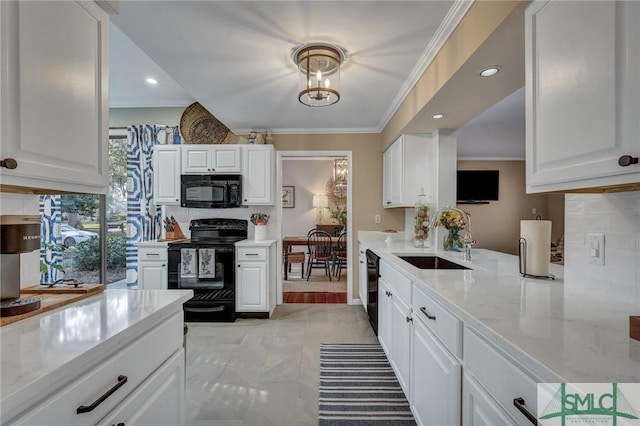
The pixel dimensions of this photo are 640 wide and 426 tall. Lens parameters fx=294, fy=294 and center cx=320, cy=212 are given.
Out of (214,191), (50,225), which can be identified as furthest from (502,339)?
(50,225)

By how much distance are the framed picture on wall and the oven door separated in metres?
4.16

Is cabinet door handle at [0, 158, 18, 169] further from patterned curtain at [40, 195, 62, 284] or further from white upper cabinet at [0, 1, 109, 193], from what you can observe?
patterned curtain at [40, 195, 62, 284]

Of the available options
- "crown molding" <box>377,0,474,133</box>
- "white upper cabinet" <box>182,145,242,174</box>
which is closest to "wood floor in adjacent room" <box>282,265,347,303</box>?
"white upper cabinet" <box>182,145,242,174</box>

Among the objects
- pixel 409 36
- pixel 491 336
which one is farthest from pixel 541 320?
pixel 409 36

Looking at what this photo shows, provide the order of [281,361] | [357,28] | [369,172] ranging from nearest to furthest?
[357,28], [281,361], [369,172]

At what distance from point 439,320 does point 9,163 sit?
167cm

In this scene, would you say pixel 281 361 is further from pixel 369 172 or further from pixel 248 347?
pixel 369 172

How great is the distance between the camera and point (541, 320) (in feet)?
3.21

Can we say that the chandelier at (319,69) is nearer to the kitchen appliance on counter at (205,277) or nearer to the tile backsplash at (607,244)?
the tile backsplash at (607,244)

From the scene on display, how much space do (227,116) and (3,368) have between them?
3289 millimetres

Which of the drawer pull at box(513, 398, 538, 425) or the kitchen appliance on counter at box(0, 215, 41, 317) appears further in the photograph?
the kitchen appliance on counter at box(0, 215, 41, 317)

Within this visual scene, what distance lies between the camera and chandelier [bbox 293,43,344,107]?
6.84 feet

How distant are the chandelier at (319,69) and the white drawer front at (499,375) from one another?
1.84 meters

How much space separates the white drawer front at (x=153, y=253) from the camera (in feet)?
11.5
